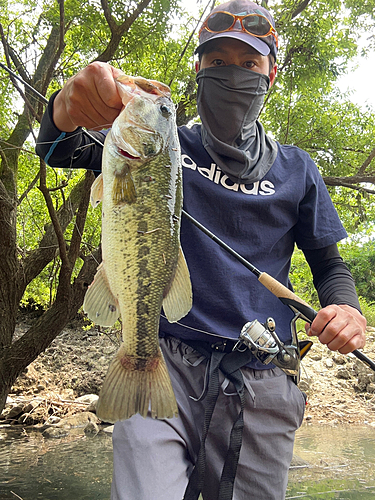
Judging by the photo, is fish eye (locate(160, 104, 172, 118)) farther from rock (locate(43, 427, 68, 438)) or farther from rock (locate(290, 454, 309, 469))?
rock (locate(43, 427, 68, 438))

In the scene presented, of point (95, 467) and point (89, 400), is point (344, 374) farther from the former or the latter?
point (95, 467)

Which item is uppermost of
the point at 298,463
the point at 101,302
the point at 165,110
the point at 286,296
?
the point at 165,110

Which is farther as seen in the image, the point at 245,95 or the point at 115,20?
the point at 115,20

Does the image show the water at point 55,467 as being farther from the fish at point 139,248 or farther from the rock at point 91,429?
the fish at point 139,248

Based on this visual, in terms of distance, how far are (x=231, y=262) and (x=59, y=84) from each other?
22.1ft

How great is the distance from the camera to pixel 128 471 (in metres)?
1.65

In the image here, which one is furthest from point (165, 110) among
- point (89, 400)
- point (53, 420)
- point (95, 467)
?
point (89, 400)

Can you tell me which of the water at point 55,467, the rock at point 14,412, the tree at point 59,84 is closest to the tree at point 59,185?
A: the tree at point 59,84

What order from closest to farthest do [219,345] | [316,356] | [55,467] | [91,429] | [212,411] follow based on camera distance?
1. [212,411]
2. [219,345]
3. [55,467]
4. [91,429]
5. [316,356]

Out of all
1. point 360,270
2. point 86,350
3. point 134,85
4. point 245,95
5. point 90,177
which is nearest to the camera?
point 134,85

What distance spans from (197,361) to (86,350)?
900 centimetres

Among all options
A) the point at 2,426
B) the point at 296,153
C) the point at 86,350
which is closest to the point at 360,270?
the point at 86,350

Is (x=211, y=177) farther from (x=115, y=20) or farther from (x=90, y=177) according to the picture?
(x=115, y=20)

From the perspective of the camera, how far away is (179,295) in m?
1.54
